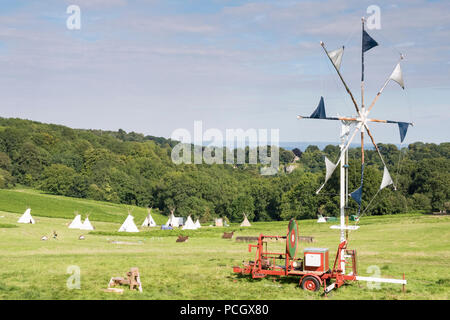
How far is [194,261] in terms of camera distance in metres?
32.7

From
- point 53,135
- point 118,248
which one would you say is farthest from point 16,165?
point 118,248

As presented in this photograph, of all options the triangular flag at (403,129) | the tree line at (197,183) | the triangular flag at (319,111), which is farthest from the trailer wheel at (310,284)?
the tree line at (197,183)

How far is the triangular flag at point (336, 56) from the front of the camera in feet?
75.0

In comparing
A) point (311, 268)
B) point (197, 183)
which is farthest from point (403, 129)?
point (197, 183)

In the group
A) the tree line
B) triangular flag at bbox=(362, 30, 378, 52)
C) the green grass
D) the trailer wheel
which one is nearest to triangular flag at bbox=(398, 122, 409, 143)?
triangular flag at bbox=(362, 30, 378, 52)

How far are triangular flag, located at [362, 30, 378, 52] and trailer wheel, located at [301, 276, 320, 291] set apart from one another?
39.2 ft

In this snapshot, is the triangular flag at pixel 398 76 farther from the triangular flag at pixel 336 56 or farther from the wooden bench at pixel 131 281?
the wooden bench at pixel 131 281

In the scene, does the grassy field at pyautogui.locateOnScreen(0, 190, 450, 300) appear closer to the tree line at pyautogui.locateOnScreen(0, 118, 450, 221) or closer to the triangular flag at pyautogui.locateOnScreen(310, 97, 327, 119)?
the triangular flag at pyautogui.locateOnScreen(310, 97, 327, 119)

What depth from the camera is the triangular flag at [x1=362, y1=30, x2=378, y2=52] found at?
2322 cm

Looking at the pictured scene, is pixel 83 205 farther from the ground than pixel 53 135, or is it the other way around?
pixel 53 135

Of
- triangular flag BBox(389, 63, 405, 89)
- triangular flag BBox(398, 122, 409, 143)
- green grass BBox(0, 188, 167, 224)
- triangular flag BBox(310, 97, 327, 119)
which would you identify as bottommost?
green grass BBox(0, 188, 167, 224)
